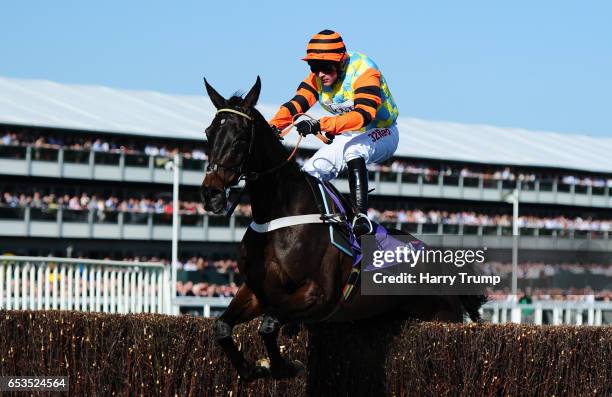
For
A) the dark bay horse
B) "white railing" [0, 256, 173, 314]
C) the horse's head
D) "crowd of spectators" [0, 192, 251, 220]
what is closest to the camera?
the horse's head

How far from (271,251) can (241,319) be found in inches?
20.5

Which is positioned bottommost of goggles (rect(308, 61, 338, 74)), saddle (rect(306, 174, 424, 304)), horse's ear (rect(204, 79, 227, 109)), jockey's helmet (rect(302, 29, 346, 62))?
saddle (rect(306, 174, 424, 304))

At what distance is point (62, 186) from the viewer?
47188 millimetres

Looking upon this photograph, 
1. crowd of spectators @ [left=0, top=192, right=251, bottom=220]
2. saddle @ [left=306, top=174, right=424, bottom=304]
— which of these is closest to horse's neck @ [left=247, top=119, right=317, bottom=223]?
saddle @ [left=306, top=174, right=424, bottom=304]

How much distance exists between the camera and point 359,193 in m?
8.54

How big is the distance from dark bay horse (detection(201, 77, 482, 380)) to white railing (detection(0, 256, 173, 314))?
247 inches

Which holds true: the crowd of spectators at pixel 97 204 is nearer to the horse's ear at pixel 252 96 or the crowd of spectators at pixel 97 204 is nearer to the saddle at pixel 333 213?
the saddle at pixel 333 213

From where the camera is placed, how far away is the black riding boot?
8266 mm

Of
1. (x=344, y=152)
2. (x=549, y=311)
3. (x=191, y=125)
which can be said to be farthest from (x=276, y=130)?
(x=191, y=125)

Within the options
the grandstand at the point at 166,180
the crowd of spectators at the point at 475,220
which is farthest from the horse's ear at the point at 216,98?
the crowd of spectators at the point at 475,220

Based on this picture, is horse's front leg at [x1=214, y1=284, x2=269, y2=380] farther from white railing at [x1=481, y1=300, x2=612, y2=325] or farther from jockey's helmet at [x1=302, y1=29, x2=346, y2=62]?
white railing at [x1=481, y1=300, x2=612, y2=325]

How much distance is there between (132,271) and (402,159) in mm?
39903

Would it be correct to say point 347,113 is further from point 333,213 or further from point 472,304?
point 472,304

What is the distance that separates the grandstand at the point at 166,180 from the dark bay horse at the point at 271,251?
78.8 ft
